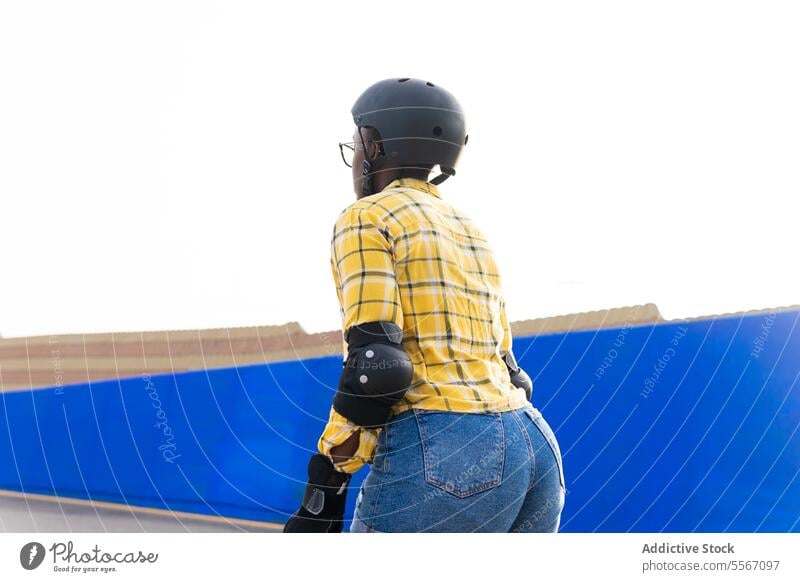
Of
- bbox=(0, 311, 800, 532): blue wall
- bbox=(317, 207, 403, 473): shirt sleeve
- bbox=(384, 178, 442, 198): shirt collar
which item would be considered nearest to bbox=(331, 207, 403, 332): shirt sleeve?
bbox=(317, 207, 403, 473): shirt sleeve

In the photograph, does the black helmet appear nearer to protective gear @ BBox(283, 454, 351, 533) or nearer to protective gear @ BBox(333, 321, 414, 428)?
protective gear @ BBox(333, 321, 414, 428)

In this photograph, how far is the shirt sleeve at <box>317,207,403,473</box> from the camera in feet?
4.25

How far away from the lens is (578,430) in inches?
101

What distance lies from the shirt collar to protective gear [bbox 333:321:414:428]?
29 centimetres

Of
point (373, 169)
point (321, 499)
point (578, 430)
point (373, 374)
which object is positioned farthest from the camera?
point (578, 430)

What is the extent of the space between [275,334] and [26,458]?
2.62ft

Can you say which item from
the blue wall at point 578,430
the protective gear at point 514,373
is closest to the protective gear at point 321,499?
the protective gear at point 514,373

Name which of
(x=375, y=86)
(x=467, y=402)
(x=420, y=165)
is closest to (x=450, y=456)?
(x=467, y=402)

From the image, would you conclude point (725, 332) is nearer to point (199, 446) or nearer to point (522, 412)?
point (522, 412)

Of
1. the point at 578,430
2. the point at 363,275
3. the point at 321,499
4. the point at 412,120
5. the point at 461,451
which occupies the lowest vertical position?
the point at 578,430

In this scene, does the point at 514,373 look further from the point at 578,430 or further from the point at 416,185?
the point at 578,430

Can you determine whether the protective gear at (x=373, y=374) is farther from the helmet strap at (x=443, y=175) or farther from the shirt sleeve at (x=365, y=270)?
the helmet strap at (x=443, y=175)

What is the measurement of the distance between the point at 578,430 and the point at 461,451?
4.41 ft

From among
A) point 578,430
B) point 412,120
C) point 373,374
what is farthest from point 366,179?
point 578,430
